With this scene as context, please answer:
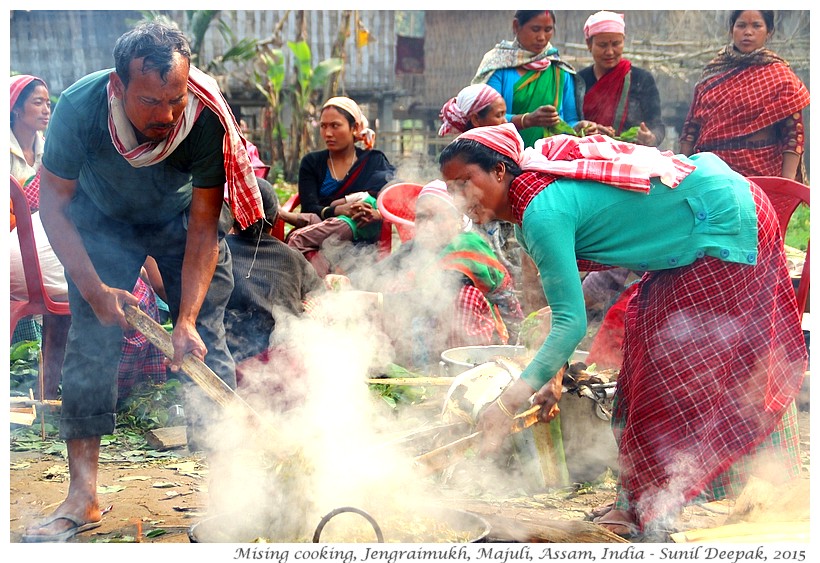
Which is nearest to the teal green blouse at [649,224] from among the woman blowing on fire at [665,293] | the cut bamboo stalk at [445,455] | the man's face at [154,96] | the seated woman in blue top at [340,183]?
the woman blowing on fire at [665,293]

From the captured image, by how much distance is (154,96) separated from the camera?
2.85 metres

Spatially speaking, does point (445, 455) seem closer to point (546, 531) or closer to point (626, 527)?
point (546, 531)

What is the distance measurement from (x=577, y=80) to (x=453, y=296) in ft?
7.35

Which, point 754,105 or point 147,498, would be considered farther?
point 754,105

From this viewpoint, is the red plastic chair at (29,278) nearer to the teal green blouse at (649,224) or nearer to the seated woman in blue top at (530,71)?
the teal green blouse at (649,224)

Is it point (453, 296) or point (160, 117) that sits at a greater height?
point (160, 117)

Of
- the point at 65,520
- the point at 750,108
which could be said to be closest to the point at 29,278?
the point at 65,520

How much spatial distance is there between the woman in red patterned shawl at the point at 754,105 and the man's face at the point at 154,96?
430cm

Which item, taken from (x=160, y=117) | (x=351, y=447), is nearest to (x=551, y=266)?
(x=351, y=447)

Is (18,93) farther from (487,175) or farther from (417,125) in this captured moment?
(417,125)

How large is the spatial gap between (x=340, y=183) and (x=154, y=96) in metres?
4.03

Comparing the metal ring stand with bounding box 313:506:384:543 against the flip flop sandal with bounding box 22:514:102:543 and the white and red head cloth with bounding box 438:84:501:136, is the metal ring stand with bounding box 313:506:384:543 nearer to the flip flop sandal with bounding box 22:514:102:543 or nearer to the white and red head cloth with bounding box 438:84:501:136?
the flip flop sandal with bounding box 22:514:102:543

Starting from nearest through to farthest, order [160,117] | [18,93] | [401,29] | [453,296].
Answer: [160,117], [453,296], [18,93], [401,29]
